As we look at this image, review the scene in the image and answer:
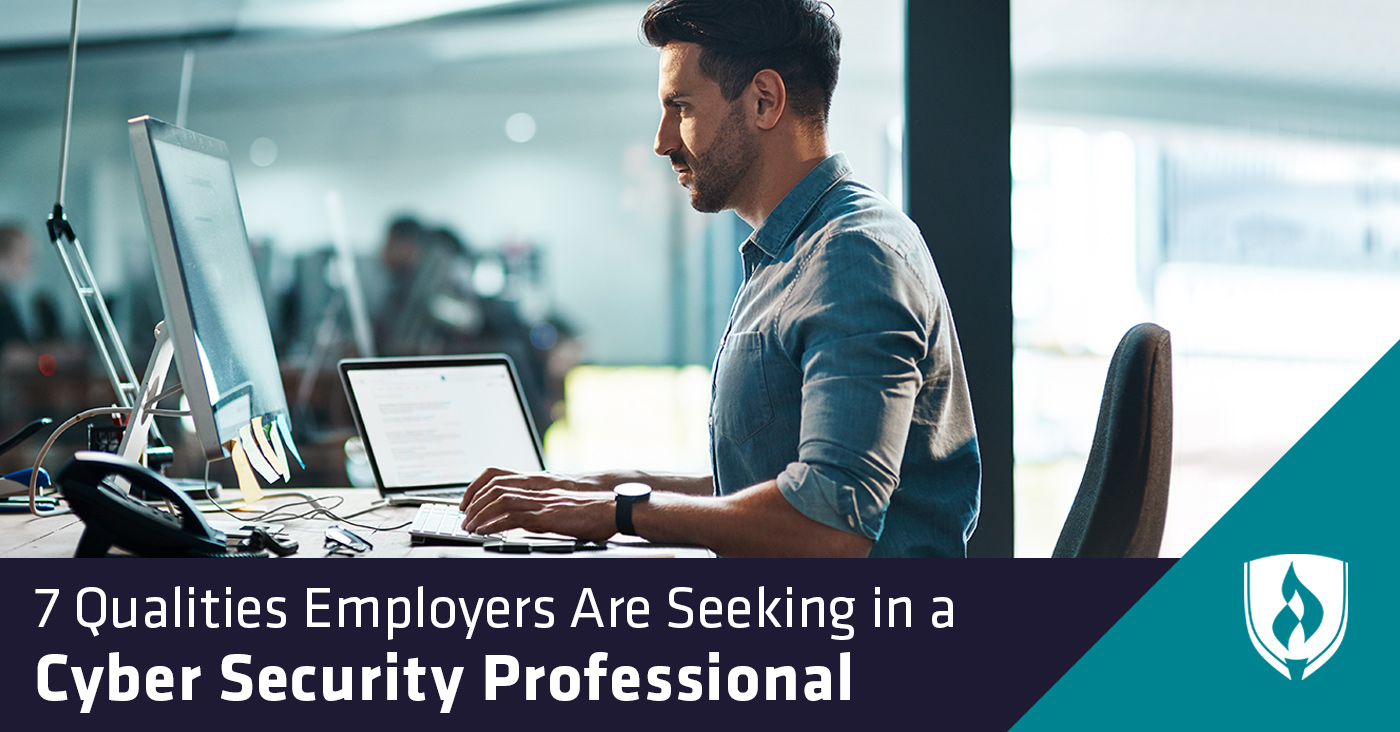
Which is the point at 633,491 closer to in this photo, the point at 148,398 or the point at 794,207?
the point at 794,207

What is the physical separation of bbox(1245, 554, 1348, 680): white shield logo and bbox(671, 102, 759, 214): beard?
790 mm

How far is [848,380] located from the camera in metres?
1.00

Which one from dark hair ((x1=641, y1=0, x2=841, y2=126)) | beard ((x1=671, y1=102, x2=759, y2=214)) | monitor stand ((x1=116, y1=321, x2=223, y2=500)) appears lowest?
monitor stand ((x1=116, y1=321, x2=223, y2=500))

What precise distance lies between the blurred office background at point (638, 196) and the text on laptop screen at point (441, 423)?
1004 mm

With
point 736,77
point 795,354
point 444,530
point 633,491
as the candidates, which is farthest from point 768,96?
point 444,530

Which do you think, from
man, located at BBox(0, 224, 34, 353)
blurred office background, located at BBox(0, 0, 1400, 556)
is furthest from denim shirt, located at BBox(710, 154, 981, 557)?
man, located at BBox(0, 224, 34, 353)

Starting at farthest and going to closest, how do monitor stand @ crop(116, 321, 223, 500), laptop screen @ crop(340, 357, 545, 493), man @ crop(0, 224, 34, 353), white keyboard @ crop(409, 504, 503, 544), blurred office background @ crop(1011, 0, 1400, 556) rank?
man @ crop(0, 224, 34, 353) < blurred office background @ crop(1011, 0, 1400, 556) < laptop screen @ crop(340, 357, 545, 493) < monitor stand @ crop(116, 321, 223, 500) < white keyboard @ crop(409, 504, 503, 544)

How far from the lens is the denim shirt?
39.4 inches

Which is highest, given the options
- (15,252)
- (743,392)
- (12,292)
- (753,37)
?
(753,37)

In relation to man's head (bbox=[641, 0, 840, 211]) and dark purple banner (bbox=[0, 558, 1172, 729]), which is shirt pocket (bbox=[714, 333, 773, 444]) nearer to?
man's head (bbox=[641, 0, 840, 211])

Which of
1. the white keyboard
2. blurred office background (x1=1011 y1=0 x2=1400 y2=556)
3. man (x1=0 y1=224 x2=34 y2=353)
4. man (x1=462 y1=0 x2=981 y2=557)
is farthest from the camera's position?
man (x1=0 y1=224 x2=34 y2=353)

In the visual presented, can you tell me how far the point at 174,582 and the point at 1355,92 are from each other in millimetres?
2500

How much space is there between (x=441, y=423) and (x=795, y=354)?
2.67 ft

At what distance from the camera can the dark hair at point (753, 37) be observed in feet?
4.07
